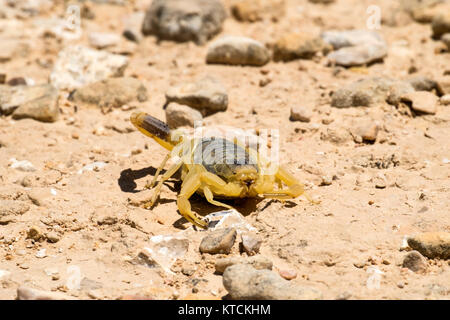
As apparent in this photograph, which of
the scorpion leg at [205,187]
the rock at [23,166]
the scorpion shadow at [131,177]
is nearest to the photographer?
the scorpion leg at [205,187]

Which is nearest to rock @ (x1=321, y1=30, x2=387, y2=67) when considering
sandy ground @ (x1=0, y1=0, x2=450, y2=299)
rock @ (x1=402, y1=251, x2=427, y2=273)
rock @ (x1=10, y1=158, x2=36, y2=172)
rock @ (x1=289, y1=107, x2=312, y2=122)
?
sandy ground @ (x1=0, y1=0, x2=450, y2=299)

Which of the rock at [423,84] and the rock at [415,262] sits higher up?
the rock at [423,84]

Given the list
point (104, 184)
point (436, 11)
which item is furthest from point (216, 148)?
point (436, 11)

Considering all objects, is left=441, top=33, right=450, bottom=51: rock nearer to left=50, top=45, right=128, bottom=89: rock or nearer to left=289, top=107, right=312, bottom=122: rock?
left=289, top=107, right=312, bottom=122: rock

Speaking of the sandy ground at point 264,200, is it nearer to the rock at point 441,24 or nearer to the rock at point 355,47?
the rock at point 355,47

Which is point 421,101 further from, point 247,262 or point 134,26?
point 134,26

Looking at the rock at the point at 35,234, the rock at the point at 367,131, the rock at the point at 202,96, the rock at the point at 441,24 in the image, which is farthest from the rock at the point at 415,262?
the rock at the point at 441,24

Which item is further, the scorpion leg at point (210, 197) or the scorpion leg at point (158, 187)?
the scorpion leg at point (158, 187)

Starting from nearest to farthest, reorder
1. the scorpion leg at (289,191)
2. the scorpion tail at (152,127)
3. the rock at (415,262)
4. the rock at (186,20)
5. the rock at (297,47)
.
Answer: the rock at (415,262) → the scorpion leg at (289,191) → the scorpion tail at (152,127) → the rock at (297,47) → the rock at (186,20)
